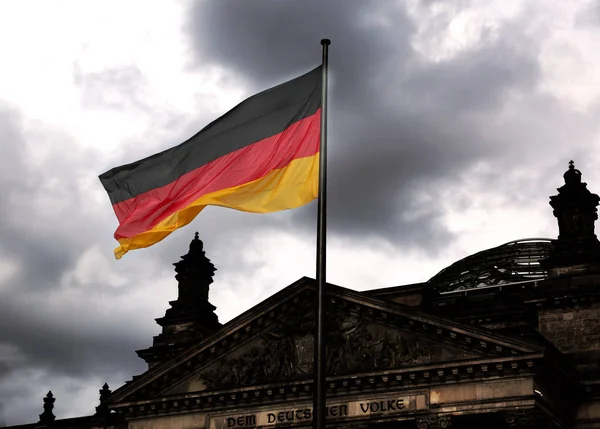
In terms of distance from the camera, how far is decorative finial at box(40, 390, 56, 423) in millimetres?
64231

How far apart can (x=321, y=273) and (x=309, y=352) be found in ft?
87.1

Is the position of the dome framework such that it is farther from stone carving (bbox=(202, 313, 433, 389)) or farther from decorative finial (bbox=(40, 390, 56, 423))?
decorative finial (bbox=(40, 390, 56, 423))

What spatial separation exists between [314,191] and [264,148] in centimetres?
202

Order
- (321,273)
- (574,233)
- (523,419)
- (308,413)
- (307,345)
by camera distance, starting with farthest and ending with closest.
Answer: (574,233) → (307,345) → (308,413) → (523,419) → (321,273)

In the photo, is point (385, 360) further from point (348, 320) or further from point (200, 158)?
point (200, 158)

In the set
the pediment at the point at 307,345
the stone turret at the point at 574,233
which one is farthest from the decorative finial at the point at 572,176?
the pediment at the point at 307,345

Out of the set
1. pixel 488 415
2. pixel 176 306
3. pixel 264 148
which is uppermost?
pixel 176 306

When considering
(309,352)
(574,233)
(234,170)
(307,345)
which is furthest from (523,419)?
(234,170)

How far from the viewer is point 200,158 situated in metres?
25.3

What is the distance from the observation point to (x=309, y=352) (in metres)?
47.9

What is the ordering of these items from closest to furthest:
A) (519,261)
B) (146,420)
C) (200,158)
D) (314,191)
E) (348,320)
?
(314,191)
(200,158)
(348,320)
(146,420)
(519,261)

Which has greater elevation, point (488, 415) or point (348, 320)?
point (348, 320)

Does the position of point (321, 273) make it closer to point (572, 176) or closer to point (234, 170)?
point (234, 170)

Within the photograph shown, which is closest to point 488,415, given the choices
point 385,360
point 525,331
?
point 385,360
